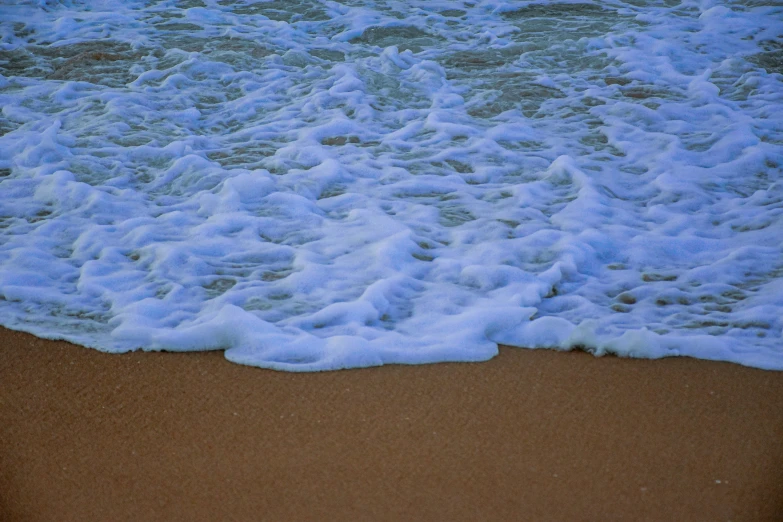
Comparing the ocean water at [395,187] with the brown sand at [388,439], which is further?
the ocean water at [395,187]

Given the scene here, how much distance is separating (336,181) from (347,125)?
0.78 metres

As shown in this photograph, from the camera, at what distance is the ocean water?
2.53 m

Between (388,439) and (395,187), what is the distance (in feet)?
6.02

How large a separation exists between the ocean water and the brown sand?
0.12 meters

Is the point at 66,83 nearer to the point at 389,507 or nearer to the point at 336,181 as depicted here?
the point at 336,181

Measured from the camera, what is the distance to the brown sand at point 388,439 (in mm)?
1806

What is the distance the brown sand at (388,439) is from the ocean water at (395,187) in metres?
0.12

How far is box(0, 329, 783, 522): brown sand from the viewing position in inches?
71.1

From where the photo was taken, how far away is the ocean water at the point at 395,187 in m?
2.53

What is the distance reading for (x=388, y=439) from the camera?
2.02m

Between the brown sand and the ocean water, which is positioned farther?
the ocean water

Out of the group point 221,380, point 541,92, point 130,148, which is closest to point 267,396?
point 221,380

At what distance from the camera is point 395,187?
3.66 meters

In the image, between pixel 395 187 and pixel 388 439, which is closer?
pixel 388 439
